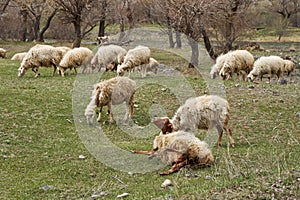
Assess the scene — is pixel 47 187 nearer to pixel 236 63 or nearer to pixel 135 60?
pixel 135 60

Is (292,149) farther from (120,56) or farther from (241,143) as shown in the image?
(120,56)

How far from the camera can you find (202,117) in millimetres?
10273

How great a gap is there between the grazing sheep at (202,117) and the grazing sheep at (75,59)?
1034cm

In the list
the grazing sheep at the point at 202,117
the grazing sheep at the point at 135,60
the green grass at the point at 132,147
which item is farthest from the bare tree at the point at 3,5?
the grazing sheep at the point at 202,117

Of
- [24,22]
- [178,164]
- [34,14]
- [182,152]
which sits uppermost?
[34,14]

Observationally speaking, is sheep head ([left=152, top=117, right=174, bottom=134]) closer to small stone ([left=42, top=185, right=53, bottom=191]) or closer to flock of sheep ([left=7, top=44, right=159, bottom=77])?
small stone ([left=42, top=185, right=53, bottom=191])

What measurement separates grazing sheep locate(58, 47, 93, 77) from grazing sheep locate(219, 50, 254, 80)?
588cm

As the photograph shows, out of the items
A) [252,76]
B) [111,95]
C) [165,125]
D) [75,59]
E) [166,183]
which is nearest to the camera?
[166,183]

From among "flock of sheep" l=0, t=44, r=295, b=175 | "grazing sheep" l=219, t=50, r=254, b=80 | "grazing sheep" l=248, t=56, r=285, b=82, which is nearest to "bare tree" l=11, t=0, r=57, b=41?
"flock of sheep" l=0, t=44, r=295, b=175

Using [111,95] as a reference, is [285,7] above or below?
above

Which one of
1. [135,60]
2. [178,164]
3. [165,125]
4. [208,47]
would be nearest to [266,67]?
[135,60]

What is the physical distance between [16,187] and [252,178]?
3817 millimetres

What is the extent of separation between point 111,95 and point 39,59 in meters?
7.75

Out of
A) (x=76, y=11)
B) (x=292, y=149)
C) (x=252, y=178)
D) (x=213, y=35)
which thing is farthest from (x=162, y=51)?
(x=252, y=178)
